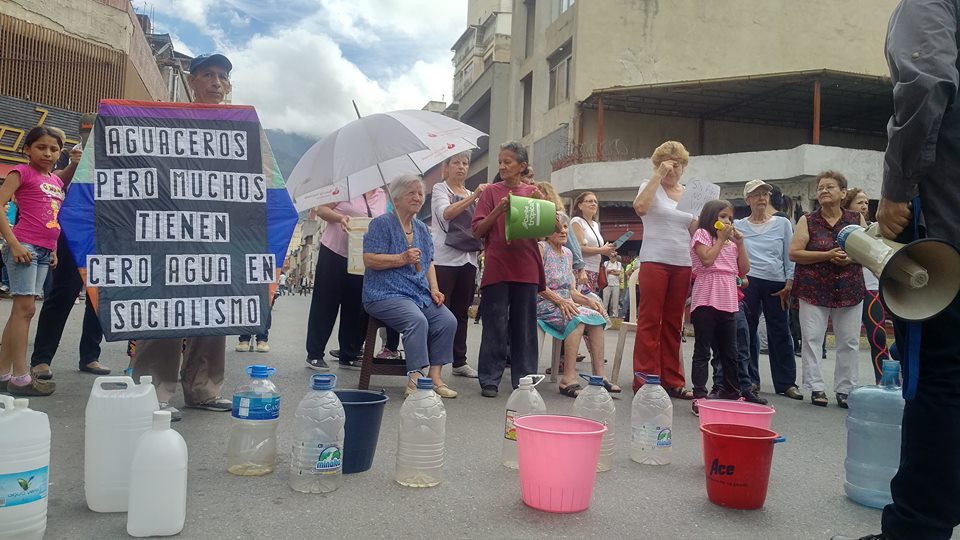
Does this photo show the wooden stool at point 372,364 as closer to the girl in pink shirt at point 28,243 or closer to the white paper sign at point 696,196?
the girl in pink shirt at point 28,243

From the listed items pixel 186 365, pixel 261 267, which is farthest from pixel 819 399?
pixel 186 365

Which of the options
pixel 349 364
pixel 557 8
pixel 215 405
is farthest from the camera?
pixel 557 8

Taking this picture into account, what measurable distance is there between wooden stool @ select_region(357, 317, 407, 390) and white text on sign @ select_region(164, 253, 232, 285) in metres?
1.29

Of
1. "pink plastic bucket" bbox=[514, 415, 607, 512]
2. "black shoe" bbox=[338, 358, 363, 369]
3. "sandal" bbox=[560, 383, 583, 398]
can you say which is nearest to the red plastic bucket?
"pink plastic bucket" bbox=[514, 415, 607, 512]

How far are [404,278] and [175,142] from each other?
189cm

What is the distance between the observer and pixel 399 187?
5.13 m

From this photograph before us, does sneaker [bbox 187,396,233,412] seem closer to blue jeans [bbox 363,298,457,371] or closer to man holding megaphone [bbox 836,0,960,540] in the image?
blue jeans [bbox 363,298,457,371]

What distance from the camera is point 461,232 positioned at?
609 centimetres

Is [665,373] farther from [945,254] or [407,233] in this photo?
[945,254]

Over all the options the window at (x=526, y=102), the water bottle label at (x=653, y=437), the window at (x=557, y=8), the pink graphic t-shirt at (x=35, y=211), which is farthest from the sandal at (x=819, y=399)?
the window at (x=526, y=102)

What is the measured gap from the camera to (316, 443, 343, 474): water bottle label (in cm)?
294

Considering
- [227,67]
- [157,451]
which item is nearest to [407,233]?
[227,67]

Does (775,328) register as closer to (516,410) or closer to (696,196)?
(696,196)

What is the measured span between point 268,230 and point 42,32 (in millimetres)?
21813
